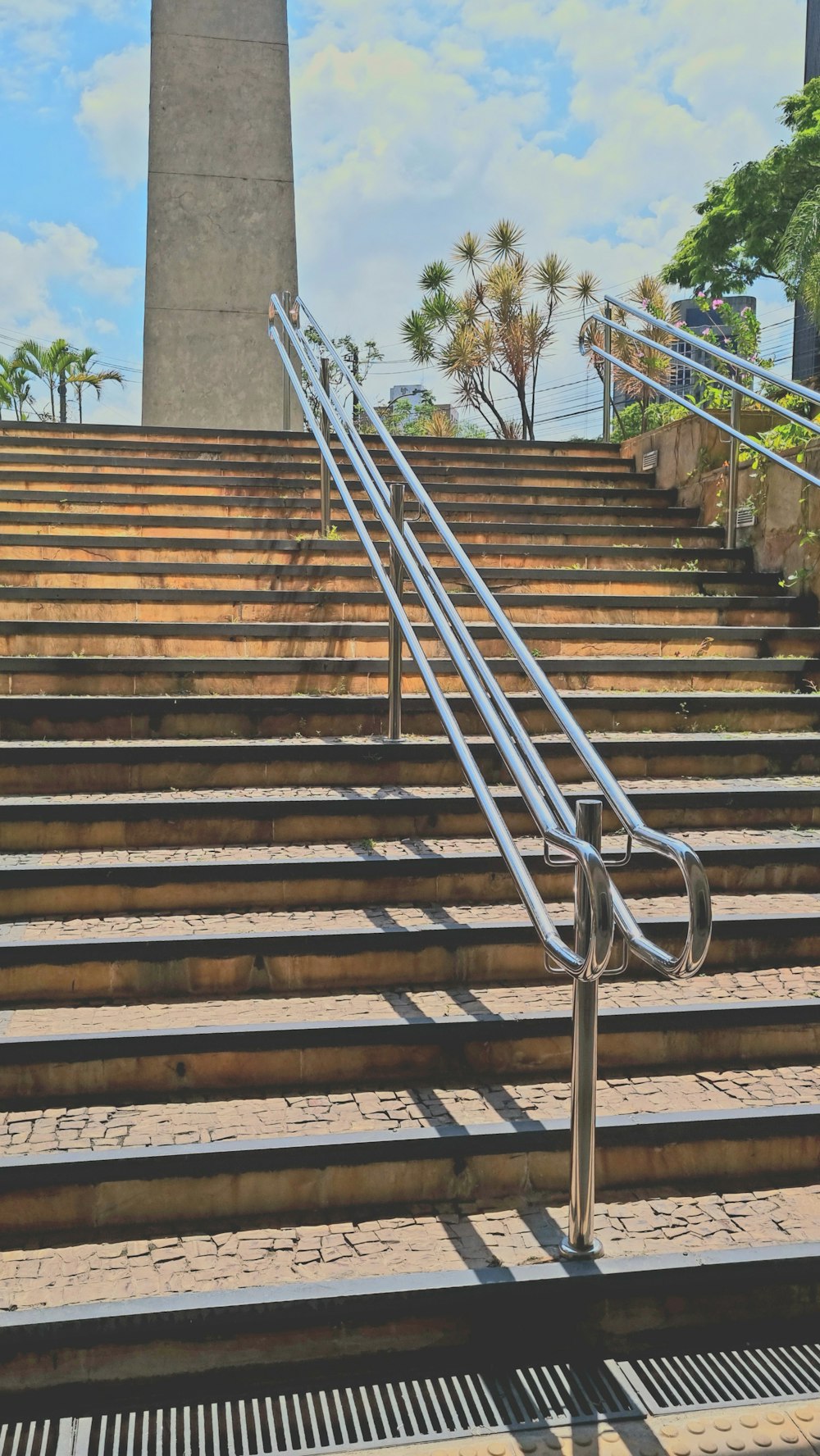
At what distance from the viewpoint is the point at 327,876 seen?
339cm

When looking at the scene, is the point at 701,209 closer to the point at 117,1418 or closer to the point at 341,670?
the point at 341,670

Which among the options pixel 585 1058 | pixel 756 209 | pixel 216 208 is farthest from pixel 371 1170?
pixel 756 209

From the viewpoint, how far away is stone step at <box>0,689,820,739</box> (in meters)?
4.04

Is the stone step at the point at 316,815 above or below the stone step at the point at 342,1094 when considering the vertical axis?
above

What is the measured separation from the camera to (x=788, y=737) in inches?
171

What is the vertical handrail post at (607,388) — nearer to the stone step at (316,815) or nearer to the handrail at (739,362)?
the handrail at (739,362)

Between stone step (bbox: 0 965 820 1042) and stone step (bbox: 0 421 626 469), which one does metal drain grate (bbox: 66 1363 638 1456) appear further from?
stone step (bbox: 0 421 626 469)

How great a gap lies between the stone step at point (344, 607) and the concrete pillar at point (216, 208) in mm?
5384

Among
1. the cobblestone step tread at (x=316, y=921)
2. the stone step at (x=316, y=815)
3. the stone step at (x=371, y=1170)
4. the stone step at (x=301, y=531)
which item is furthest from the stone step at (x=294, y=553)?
the stone step at (x=371, y=1170)

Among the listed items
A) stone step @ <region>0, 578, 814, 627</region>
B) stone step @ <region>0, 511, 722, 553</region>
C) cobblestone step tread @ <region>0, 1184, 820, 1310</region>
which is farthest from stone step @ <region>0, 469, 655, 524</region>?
cobblestone step tread @ <region>0, 1184, 820, 1310</region>

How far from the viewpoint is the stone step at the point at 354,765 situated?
12.3 ft

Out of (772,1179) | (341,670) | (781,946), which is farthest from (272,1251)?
(341,670)

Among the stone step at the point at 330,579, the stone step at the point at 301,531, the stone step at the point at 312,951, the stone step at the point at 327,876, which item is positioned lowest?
the stone step at the point at 312,951

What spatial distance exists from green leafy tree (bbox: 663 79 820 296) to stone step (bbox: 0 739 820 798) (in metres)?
20.9
